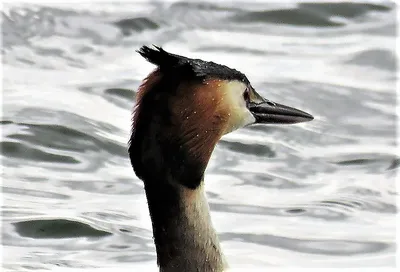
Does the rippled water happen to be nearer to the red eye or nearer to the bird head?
the red eye

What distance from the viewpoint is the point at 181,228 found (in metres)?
5.54

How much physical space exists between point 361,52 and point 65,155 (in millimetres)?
3778

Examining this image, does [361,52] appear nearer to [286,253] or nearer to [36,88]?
[36,88]

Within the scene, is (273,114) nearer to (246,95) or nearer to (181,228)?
(246,95)

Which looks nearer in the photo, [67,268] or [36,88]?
[67,268]

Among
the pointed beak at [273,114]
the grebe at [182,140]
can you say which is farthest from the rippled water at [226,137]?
the grebe at [182,140]

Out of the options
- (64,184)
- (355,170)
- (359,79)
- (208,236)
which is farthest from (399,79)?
(208,236)

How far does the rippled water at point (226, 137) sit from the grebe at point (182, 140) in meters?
1.57

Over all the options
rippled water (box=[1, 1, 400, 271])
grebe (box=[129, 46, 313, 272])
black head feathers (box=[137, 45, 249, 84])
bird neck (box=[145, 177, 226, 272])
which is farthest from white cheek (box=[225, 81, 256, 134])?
rippled water (box=[1, 1, 400, 271])

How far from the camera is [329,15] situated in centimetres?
1269

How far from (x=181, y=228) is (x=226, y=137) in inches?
171

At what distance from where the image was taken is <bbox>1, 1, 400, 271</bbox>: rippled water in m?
7.64

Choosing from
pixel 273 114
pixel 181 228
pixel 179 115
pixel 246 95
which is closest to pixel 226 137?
pixel 273 114

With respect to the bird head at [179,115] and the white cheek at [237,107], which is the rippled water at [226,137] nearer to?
the white cheek at [237,107]
